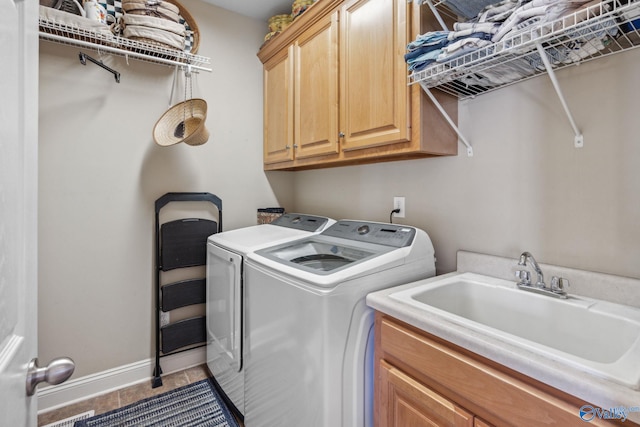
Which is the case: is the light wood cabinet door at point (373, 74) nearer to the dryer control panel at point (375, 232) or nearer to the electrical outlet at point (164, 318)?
the dryer control panel at point (375, 232)

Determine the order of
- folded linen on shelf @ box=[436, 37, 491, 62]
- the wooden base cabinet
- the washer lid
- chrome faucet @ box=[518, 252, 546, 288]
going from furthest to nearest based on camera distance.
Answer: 1. the washer lid
2. chrome faucet @ box=[518, 252, 546, 288]
3. folded linen on shelf @ box=[436, 37, 491, 62]
4. the wooden base cabinet

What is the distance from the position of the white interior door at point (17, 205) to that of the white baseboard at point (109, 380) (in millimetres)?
1721

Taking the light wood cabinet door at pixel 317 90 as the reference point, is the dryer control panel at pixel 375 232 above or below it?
below

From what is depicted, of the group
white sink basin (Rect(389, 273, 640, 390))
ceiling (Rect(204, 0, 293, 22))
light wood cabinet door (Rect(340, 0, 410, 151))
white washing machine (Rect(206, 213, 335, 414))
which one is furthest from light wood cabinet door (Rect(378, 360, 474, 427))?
ceiling (Rect(204, 0, 293, 22))

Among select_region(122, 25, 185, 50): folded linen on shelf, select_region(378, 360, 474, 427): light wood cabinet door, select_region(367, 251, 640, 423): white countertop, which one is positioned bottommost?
select_region(378, 360, 474, 427): light wood cabinet door

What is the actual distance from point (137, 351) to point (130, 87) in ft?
5.83

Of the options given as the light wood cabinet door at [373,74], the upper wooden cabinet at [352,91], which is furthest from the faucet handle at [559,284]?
the light wood cabinet door at [373,74]

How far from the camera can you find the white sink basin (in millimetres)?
710

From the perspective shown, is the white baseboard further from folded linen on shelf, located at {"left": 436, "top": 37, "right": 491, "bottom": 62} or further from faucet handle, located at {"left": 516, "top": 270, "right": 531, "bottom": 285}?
folded linen on shelf, located at {"left": 436, "top": 37, "right": 491, "bottom": 62}

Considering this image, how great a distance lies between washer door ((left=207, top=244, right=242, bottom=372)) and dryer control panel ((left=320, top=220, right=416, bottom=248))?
1.89 feet

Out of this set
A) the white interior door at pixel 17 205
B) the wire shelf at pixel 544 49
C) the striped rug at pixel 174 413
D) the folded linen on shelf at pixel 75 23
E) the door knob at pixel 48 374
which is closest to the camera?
the white interior door at pixel 17 205

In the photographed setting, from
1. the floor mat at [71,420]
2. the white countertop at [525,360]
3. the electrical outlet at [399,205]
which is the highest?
the electrical outlet at [399,205]

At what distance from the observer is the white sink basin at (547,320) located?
2.33 ft

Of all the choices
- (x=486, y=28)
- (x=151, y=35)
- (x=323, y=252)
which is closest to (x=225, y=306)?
(x=323, y=252)
